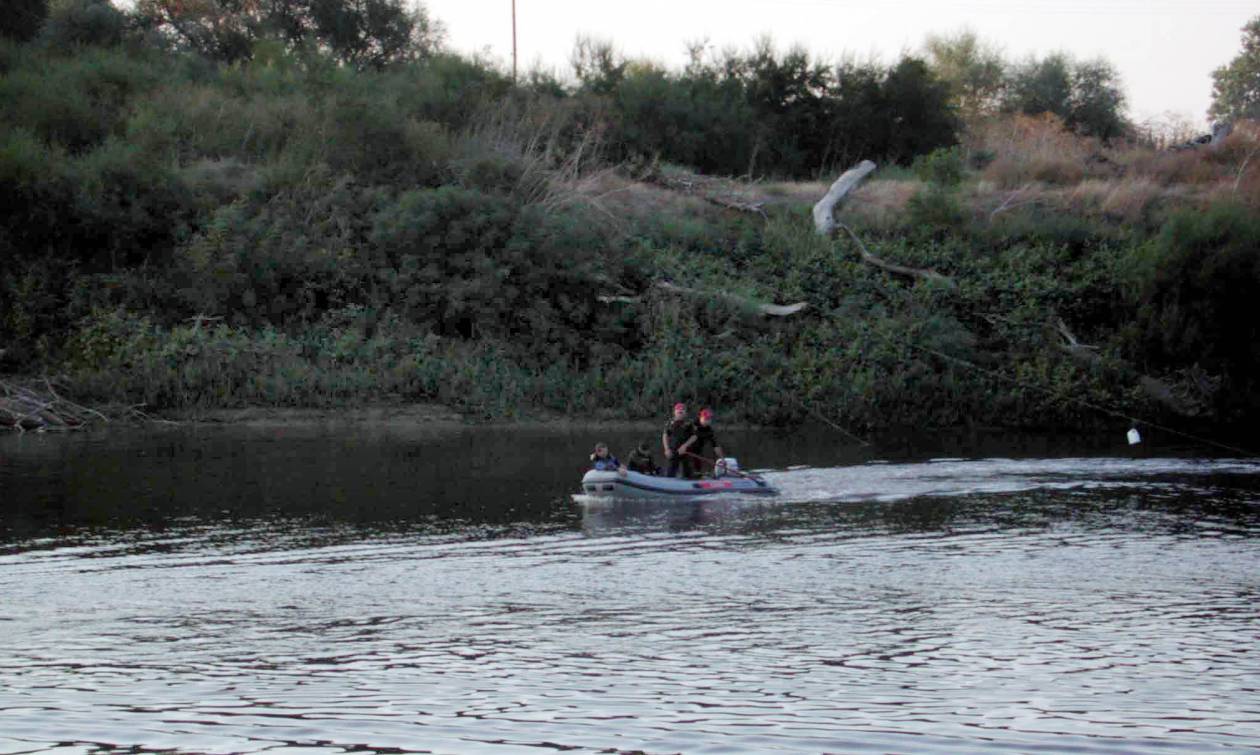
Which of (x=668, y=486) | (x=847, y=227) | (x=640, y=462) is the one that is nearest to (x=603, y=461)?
(x=640, y=462)

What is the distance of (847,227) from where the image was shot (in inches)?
1698

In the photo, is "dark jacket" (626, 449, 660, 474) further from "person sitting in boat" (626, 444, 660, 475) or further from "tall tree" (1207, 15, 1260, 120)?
"tall tree" (1207, 15, 1260, 120)

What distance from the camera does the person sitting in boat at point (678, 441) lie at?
80.7ft

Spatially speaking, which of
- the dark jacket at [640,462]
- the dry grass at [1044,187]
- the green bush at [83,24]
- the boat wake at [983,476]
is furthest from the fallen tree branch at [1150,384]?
the green bush at [83,24]

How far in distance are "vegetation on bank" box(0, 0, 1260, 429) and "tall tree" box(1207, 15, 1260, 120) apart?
→ 51573mm

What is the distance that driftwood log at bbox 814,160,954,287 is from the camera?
40094 mm

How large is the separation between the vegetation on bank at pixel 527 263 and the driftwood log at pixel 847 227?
399mm

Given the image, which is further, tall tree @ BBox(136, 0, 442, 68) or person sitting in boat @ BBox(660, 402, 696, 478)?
tall tree @ BBox(136, 0, 442, 68)

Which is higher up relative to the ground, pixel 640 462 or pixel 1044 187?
pixel 1044 187

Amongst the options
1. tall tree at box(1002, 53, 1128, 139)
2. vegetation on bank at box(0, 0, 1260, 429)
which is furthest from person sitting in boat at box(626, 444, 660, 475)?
tall tree at box(1002, 53, 1128, 139)

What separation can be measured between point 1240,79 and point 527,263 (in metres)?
77.1

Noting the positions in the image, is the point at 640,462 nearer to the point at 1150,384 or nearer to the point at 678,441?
the point at 678,441

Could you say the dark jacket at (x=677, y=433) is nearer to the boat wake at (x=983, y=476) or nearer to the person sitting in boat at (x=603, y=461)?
the boat wake at (x=983, y=476)

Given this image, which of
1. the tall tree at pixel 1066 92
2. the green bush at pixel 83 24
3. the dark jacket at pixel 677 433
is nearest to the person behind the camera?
the dark jacket at pixel 677 433
